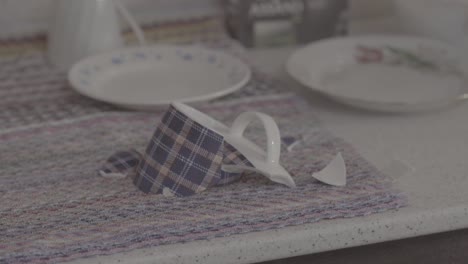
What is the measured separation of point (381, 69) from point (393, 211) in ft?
1.37

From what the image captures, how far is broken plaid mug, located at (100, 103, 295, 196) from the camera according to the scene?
0.76m

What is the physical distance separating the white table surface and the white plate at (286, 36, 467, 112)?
0.09ft

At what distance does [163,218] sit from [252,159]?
12cm

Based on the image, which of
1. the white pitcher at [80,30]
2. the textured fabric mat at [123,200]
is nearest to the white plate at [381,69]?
the textured fabric mat at [123,200]

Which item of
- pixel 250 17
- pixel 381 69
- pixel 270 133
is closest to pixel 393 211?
pixel 270 133

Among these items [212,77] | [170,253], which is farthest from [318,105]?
[170,253]

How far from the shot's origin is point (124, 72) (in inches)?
43.6

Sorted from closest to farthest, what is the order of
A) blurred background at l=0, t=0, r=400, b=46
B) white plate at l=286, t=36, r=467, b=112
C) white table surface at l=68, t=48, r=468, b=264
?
white table surface at l=68, t=48, r=468, b=264
white plate at l=286, t=36, r=467, b=112
blurred background at l=0, t=0, r=400, b=46

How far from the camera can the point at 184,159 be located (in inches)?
30.2

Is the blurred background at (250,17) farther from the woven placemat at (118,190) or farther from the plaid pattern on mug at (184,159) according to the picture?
the plaid pattern on mug at (184,159)

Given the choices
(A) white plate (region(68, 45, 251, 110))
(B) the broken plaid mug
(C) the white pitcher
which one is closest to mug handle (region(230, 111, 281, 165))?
(B) the broken plaid mug

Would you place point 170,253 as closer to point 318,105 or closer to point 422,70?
point 318,105

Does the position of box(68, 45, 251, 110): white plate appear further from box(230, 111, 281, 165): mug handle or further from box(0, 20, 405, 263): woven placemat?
box(230, 111, 281, 165): mug handle

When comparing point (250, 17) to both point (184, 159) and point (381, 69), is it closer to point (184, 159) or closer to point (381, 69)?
point (381, 69)
